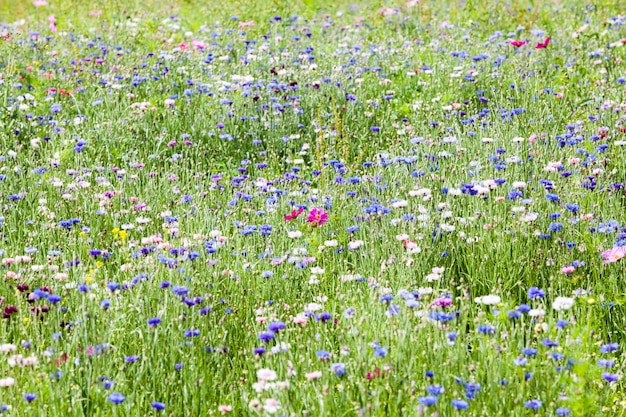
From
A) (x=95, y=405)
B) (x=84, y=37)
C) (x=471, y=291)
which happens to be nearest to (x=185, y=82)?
(x=84, y=37)

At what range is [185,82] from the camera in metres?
6.50

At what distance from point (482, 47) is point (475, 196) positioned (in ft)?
12.7

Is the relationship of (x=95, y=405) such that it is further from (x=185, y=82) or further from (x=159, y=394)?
(x=185, y=82)

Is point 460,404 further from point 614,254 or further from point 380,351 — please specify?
point 614,254

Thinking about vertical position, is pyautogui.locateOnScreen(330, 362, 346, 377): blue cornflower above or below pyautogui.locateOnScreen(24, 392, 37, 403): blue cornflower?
below

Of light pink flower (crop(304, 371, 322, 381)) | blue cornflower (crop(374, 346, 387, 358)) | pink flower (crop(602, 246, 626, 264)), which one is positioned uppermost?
blue cornflower (crop(374, 346, 387, 358))

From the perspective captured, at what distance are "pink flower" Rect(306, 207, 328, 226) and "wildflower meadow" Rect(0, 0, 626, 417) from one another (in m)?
0.03

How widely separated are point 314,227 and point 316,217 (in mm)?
104

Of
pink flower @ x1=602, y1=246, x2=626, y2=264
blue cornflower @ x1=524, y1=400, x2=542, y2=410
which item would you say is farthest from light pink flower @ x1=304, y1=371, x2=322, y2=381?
pink flower @ x1=602, y1=246, x2=626, y2=264

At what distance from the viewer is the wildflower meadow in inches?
107

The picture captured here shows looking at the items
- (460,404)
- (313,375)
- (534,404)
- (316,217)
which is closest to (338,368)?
(313,375)

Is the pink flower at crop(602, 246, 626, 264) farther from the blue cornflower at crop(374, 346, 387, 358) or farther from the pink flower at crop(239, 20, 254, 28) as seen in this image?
the pink flower at crop(239, 20, 254, 28)

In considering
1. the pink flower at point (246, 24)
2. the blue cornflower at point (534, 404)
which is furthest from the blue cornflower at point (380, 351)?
the pink flower at point (246, 24)

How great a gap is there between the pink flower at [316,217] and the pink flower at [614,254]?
1.31 metres
